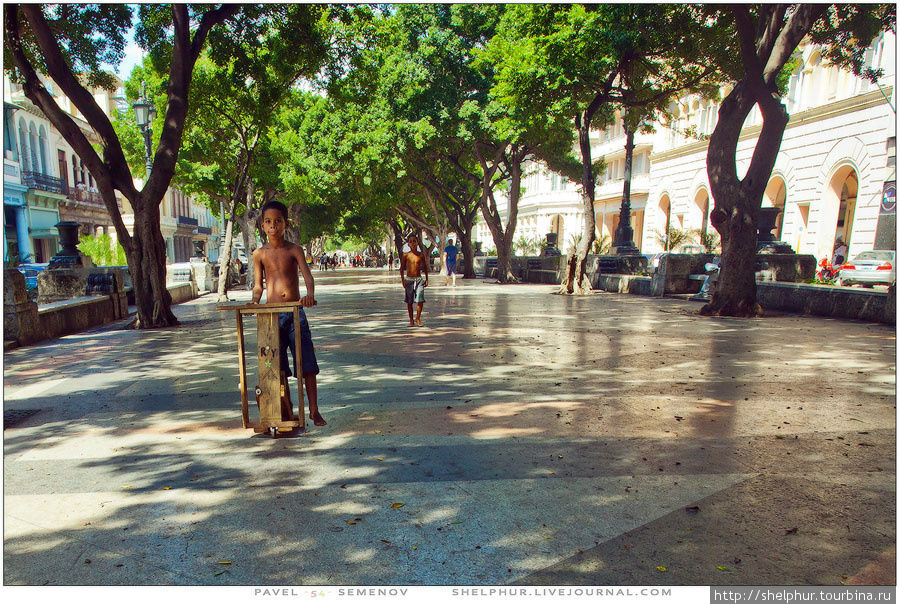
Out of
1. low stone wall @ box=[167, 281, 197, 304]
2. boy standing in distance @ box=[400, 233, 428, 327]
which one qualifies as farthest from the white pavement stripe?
low stone wall @ box=[167, 281, 197, 304]

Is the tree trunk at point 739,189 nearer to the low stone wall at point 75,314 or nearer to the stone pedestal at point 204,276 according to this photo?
the low stone wall at point 75,314

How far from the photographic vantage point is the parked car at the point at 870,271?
17141mm

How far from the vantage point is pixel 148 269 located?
1043cm

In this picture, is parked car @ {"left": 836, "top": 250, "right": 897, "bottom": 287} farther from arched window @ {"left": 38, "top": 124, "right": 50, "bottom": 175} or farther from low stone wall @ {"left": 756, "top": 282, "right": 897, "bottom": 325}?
arched window @ {"left": 38, "top": 124, "right": 50, "bottom": 175}

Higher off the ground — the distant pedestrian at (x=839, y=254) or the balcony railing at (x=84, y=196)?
the balcony railing at (x=84, y=196)

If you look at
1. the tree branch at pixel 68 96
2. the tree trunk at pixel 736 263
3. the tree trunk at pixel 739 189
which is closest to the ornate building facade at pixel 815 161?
the tree trunk at pixel 739 189

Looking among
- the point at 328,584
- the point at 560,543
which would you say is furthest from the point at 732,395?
the point at 328,584

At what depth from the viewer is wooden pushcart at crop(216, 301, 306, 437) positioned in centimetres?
400

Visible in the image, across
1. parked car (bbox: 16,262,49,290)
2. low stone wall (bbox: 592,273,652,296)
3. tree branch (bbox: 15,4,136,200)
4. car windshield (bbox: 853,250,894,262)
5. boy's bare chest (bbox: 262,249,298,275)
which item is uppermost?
tree branch (bbox: 15,4,136,200)

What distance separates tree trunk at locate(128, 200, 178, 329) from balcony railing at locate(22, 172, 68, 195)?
21660mm

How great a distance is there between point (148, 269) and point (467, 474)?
891 cm

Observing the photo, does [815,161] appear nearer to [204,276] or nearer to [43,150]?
[204,276]

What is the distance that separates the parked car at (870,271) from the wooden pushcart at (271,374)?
705 inches

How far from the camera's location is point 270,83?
1339cm
